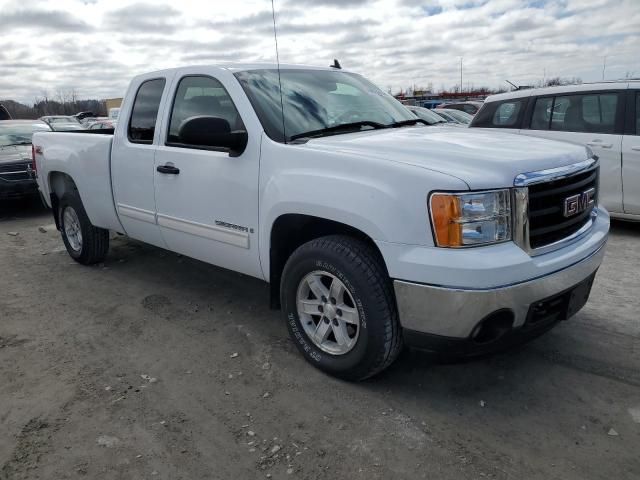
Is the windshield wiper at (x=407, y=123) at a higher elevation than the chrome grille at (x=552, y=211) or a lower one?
higher

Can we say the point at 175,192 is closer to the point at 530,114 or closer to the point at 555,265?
the point at 555,265

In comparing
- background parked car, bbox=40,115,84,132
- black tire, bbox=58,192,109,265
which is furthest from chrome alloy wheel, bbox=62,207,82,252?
background parked car, bbox=40,115,84,132

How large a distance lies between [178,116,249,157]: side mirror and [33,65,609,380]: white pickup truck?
1 cm

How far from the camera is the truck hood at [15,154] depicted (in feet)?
30.1

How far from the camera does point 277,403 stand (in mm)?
3014

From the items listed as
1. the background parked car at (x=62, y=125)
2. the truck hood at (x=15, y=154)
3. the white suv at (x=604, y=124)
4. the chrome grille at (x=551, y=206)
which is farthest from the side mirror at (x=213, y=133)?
the truck hood at (x=15, y=154)

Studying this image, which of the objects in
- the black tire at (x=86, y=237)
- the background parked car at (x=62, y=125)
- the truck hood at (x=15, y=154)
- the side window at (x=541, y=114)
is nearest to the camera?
the black tire at (x=86, y=237)

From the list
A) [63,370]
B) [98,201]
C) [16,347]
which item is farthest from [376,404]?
[98,201]

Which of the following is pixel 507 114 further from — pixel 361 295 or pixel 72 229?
pixel 72 229

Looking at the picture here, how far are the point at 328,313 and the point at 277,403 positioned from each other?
58 centimetres

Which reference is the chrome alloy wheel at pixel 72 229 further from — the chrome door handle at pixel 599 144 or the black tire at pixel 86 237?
the chrome door handle at pixel 599 144

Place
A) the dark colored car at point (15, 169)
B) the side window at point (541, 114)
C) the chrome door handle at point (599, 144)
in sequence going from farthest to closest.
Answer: the dark colored car at point (15, 169) < the side window at point (541, 114) < the chrome door handle at point (599, 144)

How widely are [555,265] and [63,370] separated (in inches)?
119

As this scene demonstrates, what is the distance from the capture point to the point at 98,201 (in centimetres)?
512
